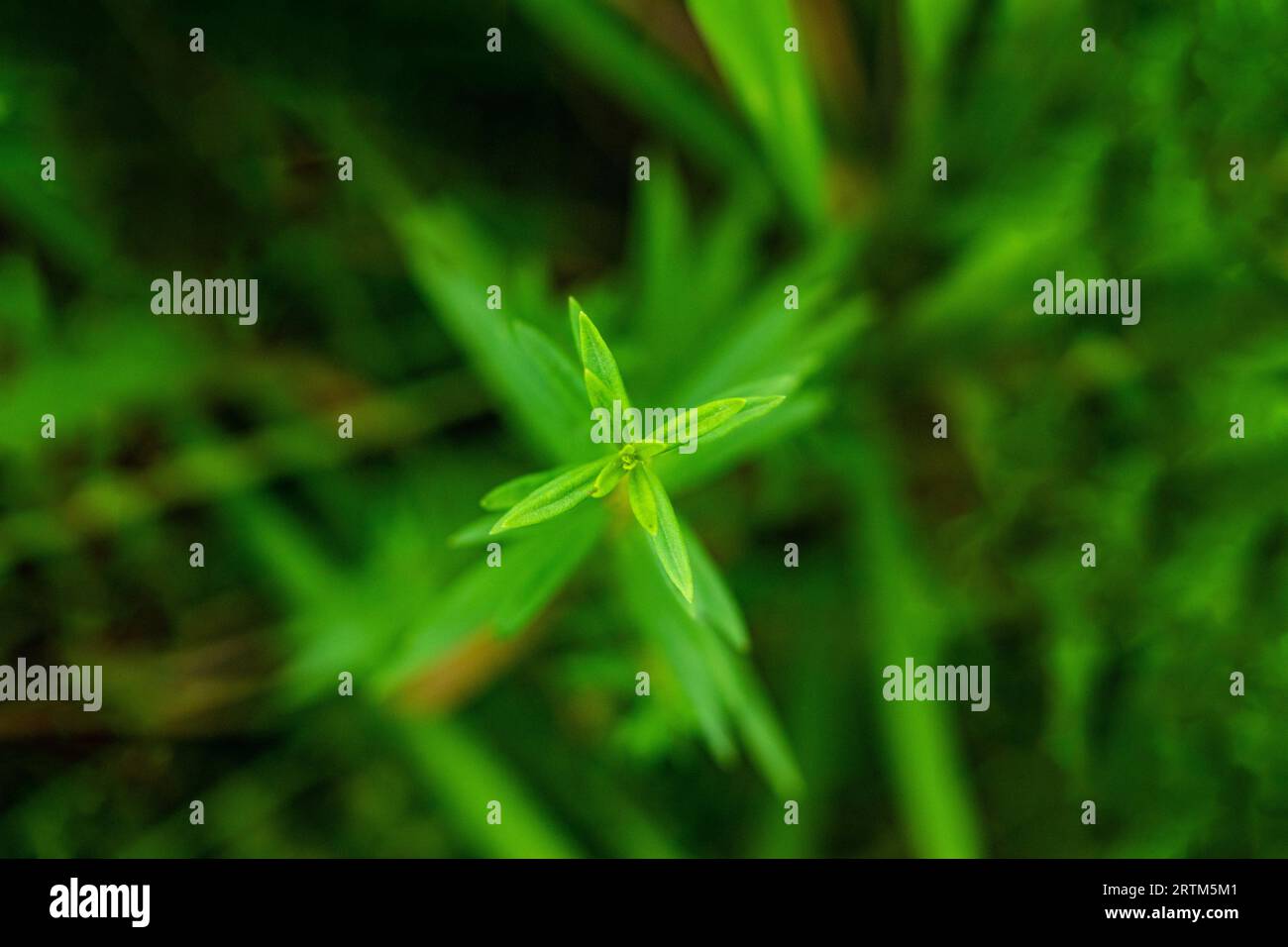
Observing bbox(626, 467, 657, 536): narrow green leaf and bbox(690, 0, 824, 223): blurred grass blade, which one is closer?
bbox(626, 467, 657, 536): narrow green leaf

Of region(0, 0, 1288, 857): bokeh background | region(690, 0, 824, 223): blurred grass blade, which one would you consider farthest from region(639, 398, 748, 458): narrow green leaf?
region(690, 0, 824, 223): blurred grass blade

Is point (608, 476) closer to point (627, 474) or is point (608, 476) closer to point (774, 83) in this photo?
point (627, 474)

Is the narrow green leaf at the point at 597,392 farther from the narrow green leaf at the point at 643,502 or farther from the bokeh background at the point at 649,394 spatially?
the bokeh background at the point at 649,394

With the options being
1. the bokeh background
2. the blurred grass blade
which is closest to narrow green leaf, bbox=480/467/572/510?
the bokeh background

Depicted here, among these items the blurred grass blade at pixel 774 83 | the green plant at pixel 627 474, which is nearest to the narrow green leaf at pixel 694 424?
the green plant at pixel 627 474

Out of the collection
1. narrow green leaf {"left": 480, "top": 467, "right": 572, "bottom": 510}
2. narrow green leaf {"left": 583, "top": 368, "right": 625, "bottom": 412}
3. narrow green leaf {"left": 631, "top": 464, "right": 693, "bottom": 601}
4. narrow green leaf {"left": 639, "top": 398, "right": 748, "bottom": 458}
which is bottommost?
narrow green leaf {"left": 631, "top": 464, "right": 693, "bottom": 601}

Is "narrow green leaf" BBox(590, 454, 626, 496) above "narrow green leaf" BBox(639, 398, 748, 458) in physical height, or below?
below

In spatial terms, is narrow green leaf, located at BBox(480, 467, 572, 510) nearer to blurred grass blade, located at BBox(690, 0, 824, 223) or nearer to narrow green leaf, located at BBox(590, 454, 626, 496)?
narrow green leaf, located at BBox(590, 454, 626, 496)

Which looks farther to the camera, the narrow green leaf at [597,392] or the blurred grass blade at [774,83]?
the blurred grass blade at [774,83]
